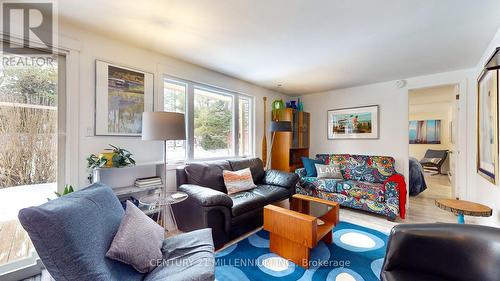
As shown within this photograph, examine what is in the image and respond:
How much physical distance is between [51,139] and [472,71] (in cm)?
546

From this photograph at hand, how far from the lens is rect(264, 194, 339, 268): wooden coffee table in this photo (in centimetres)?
179

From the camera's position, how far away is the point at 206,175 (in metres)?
2.76

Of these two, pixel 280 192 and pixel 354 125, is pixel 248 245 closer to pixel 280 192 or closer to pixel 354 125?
pixel 280 192

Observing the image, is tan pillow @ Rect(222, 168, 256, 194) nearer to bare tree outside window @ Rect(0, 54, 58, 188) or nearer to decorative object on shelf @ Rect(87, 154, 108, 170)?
decorative object on shelf @ Rect(87, 154, 108, 170)

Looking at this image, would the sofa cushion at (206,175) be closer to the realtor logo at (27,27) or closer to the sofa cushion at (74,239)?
the sofa cushion at (74,239)

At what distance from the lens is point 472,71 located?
3068 millimetres

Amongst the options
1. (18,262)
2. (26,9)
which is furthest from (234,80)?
(18,262)

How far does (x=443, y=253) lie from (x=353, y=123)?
3.35 metres

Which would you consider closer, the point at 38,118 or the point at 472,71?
the point at 38,118

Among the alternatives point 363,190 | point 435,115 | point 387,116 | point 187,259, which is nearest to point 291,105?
point 387,116

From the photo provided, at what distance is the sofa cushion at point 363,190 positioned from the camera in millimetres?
3055

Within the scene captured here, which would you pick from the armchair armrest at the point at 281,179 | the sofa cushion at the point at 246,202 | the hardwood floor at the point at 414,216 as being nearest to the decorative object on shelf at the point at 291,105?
the armchair armrest at the point at 281,179

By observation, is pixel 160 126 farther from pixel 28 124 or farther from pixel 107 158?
pixel 28 124

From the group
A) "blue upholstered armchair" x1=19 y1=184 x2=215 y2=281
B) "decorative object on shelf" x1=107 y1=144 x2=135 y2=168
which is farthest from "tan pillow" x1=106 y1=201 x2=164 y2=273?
"decorative object on shelf" x1=107 y1=144 x2=135 y2=168
